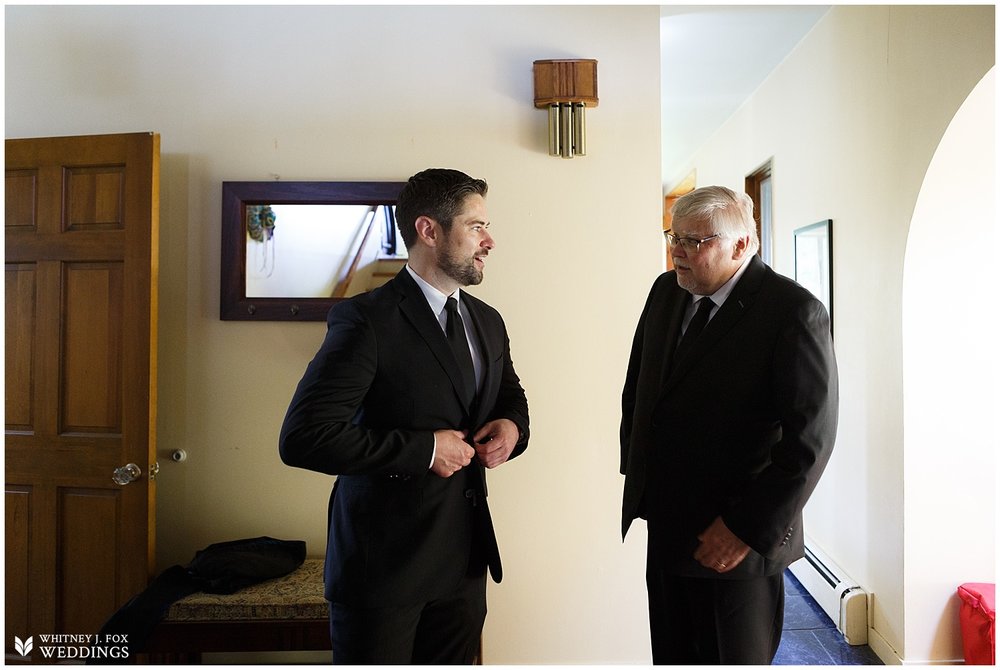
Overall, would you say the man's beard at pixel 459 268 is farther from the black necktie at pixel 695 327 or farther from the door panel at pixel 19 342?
the door panel at pixel 19 342

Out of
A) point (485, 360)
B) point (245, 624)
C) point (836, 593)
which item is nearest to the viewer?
point (485, 360)

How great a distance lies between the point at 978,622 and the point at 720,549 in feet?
4.94

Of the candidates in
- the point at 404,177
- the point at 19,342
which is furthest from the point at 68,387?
the point at 404,177

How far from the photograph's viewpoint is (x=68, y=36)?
2543 millimetres

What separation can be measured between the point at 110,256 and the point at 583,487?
1.79 meters

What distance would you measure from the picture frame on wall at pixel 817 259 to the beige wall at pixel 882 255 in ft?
0.20

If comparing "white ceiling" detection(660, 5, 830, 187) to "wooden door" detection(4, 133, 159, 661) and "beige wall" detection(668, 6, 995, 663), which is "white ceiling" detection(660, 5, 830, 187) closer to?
"beige wall" detection(668, 6, 995, 663)

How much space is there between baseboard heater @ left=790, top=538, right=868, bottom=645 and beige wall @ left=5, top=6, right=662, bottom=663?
97cm

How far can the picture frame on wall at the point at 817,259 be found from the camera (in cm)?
335

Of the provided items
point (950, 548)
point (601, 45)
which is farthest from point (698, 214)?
point (950, 548)

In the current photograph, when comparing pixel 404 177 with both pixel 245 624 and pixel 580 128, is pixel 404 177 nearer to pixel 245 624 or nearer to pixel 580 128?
pixel 580 128

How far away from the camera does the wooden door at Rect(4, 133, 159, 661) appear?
2.39 meters

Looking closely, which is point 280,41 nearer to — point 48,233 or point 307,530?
point 48,233

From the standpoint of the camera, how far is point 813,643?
2.95 meters
